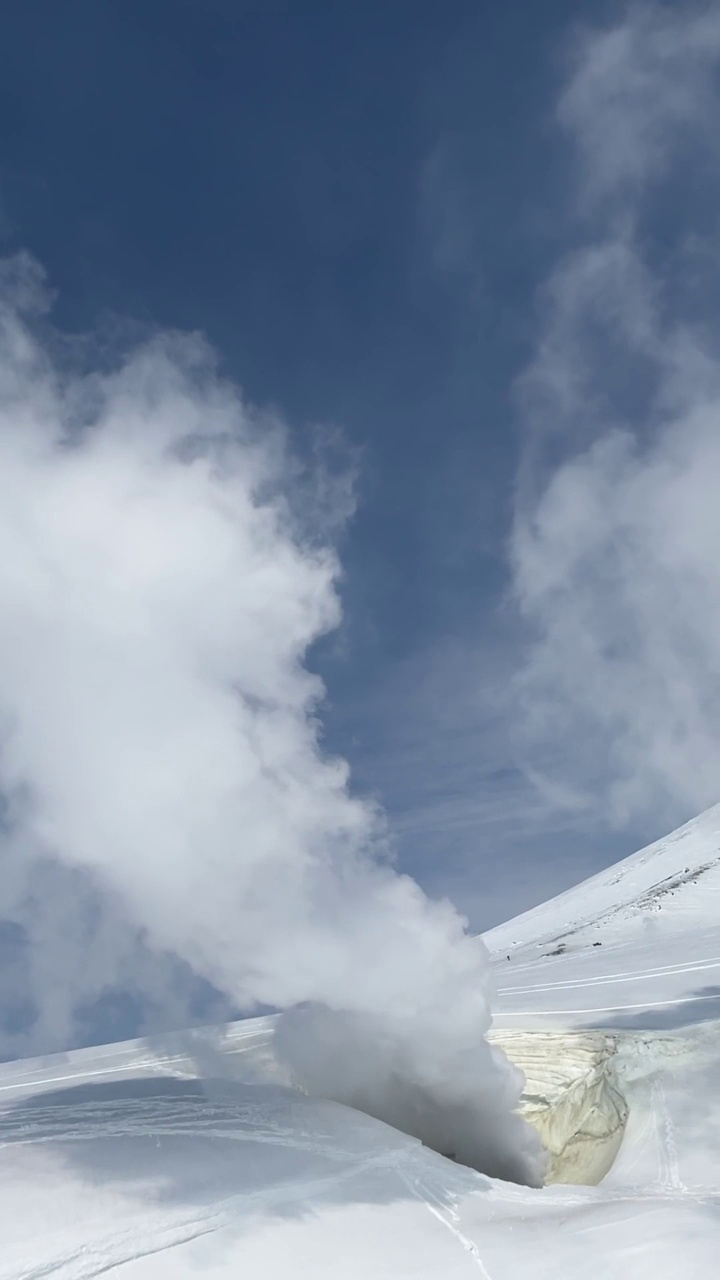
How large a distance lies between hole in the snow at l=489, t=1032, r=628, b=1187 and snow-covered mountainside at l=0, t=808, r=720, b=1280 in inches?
1.3

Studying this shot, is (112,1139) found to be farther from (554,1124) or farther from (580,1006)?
(580,1006)

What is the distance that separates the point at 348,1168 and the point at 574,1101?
656cm

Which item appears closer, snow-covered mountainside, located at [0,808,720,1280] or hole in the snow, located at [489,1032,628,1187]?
snow-covered mountainside, located at [0,808,720,1280]

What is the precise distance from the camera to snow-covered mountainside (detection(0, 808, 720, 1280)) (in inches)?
317

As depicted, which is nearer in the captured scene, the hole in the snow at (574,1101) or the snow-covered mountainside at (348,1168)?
the snow-covered mountainside at (348,1168)

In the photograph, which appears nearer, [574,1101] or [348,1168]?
[348,1168]

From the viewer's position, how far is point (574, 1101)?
15188 mm

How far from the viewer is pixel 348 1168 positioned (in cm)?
1033

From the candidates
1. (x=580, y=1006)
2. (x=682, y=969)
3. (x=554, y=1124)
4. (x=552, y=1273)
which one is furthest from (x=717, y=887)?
(x=552, y=1273)

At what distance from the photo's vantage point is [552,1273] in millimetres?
8055

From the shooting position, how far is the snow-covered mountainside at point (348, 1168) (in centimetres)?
805

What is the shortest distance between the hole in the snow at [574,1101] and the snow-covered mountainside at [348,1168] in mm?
33

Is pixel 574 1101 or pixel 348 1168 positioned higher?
pixel 348 1168

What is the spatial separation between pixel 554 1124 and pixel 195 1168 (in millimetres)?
8339
